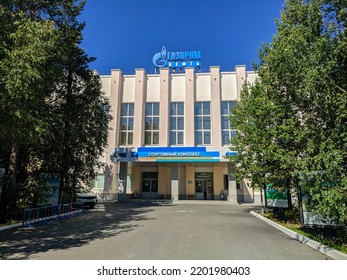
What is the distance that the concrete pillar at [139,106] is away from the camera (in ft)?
99.6

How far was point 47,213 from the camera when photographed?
531 inches

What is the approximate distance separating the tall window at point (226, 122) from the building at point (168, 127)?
0.40 feet

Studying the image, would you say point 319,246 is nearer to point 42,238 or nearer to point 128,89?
point 42,238

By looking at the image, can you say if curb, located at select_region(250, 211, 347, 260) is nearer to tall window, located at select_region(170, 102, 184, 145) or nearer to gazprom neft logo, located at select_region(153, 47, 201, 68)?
tall window, located at select_region(170, 102, 184, 145)

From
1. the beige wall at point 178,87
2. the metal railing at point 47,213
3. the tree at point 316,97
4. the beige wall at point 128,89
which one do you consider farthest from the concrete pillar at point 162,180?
the tree at point 316,97

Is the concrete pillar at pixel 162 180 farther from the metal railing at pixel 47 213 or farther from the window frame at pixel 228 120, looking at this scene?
the metal railing at pixel 47 213

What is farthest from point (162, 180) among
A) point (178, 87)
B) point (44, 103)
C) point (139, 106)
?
point (44, 103)

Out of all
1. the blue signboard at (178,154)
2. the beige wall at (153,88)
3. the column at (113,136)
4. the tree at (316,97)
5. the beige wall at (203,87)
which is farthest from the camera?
the beige wall at (153,88)

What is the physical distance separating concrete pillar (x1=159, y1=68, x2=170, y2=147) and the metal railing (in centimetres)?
1448

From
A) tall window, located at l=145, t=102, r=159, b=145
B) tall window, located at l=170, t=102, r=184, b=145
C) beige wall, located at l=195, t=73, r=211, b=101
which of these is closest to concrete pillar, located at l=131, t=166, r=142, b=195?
tall window, located at l=145, t=102, r=159, b=145

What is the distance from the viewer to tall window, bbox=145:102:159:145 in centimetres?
3073

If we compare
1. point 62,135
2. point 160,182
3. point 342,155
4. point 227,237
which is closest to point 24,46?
point 62,135

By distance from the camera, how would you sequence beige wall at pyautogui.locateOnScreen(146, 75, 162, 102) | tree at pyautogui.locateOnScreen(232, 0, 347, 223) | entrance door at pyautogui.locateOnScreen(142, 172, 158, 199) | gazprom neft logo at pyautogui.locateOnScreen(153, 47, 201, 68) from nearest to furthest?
tree at pyautogui.locateOnScreen(232, 0, 347, 223) < beige wall at pyautogui.locateOnScreen(146, 75, 162, 102) < entrance door at pyautogui.locateOnScreen(142, 172, 158, 199) < gazprom neft logo at pyautogui.locateOnScreen(153, 47, 201, 68)

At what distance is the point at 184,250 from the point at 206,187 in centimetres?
2517
